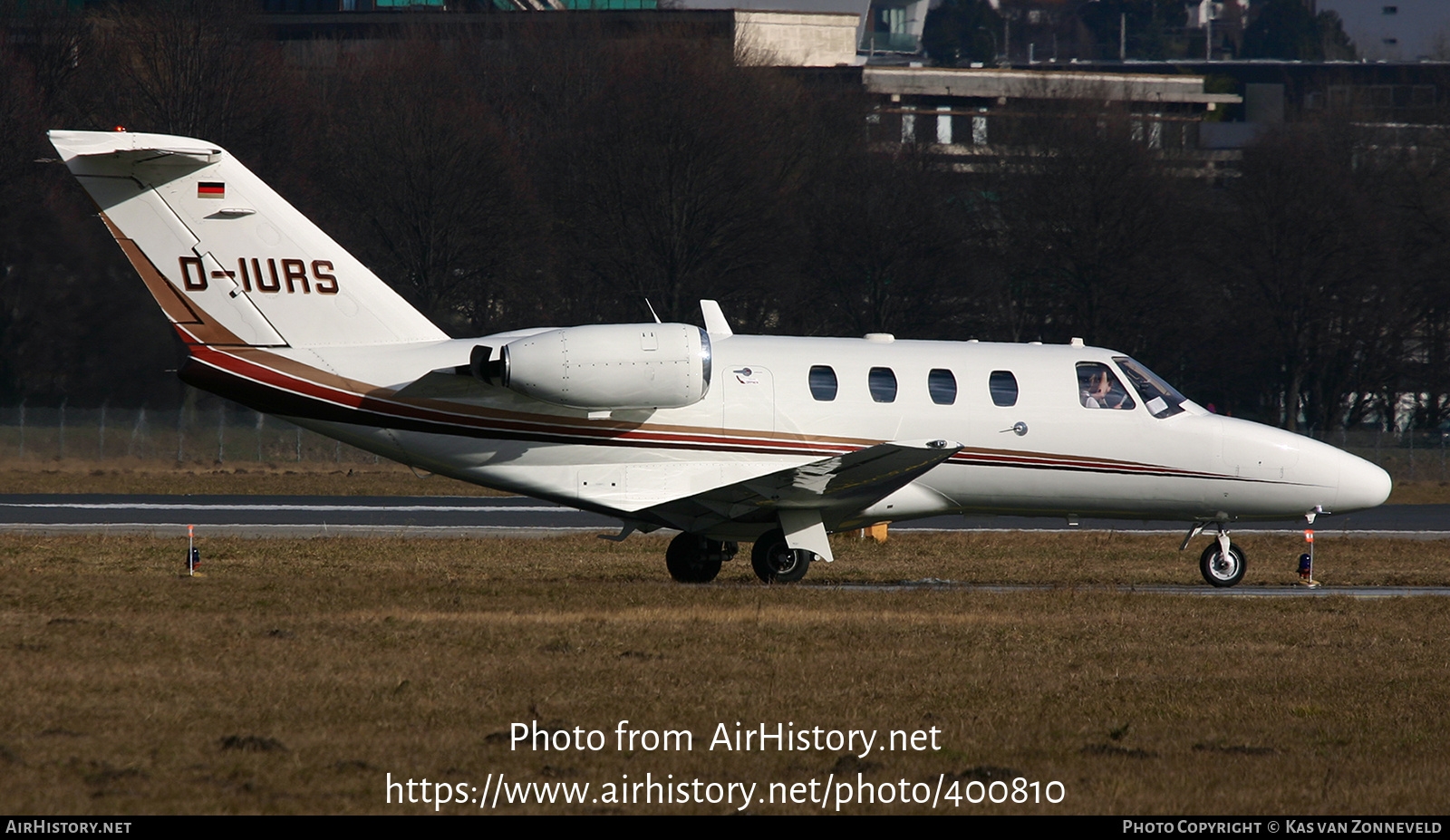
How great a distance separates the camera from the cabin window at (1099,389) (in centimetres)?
1981

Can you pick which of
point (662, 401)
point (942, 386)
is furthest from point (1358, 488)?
point (662, 401)

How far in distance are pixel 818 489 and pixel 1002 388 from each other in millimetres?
2906

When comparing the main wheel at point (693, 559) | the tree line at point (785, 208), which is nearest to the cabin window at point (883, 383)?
the main wheel at point (693, 559)

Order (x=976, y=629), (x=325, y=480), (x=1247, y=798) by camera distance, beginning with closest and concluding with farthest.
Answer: (x=1247, y=798) < (x=976, y=629) < (x=325, y=480)

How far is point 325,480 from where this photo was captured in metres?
41.4

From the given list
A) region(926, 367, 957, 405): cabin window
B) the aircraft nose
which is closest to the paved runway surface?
the aircraft nose

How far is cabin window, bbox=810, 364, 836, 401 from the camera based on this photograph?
61.6 feet

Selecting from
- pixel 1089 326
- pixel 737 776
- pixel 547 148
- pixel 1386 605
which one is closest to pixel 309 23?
pixel 547 148

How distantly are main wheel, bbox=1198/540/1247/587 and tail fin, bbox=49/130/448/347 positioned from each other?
35.7 ft

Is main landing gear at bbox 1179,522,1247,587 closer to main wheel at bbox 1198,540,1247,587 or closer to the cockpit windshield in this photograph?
main wheel at bbox 1198,540,1247,587

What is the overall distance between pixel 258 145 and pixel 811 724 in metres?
46.4

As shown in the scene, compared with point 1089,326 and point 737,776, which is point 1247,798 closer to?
point 737,776

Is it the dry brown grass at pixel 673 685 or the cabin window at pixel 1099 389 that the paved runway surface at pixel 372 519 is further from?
the dry brown grass at pixel 673 685

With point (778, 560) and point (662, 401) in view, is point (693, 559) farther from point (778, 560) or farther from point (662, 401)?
point (662, 401)
